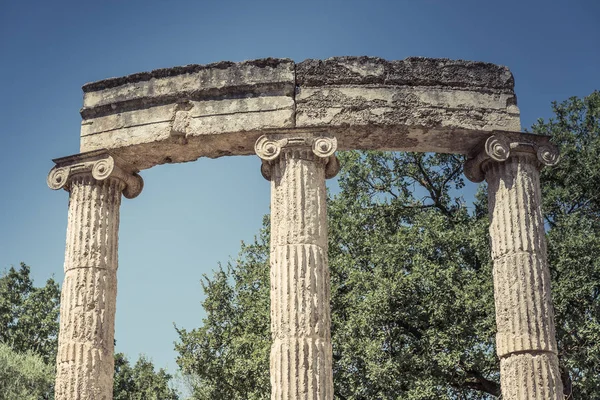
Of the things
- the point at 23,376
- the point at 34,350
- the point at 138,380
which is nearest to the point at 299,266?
the point at 23,376

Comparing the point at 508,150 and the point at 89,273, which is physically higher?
the point at 508,150

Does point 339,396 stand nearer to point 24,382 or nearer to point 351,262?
point 351,262

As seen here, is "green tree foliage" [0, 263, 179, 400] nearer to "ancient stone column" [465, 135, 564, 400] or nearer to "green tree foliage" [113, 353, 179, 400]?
"green tree foliage" [113, 353, 179, 400]

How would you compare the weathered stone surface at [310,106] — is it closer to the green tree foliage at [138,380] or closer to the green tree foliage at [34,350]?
the green tree foliage at [34,350]

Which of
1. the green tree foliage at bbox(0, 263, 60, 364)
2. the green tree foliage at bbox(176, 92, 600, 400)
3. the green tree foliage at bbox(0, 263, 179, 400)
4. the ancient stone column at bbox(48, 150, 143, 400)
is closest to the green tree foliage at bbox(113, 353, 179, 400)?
the green tree foliage at bbox(0, 263, 179, 400)

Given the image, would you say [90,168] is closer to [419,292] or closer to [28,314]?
[419,292]

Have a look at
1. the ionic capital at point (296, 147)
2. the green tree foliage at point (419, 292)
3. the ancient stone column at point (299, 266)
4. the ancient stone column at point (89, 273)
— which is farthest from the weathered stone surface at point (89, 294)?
the green tree foliage at point (419, 292)

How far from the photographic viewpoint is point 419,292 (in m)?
26.9

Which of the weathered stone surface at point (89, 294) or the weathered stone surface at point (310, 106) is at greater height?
the weathered stone surface at point (310, 106)

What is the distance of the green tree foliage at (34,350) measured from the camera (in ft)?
114

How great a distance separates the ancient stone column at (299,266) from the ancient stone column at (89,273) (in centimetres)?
320

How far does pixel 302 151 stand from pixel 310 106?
949 mm

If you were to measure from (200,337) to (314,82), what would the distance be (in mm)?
15976

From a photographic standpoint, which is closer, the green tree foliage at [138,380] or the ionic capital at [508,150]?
the ionic capital at [508,150]
